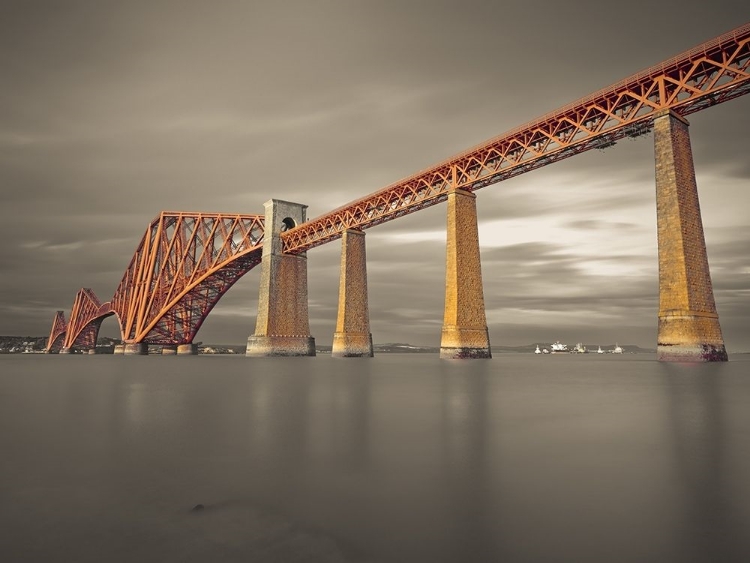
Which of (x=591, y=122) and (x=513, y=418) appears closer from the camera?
(x=513, y=418)

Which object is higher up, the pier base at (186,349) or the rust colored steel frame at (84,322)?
the rust colored steel frame at (84,322)

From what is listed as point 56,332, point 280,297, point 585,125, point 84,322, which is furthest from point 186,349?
point 56,332

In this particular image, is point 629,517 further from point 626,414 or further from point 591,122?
point 591,122

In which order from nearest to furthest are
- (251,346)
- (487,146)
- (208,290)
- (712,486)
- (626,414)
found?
(712,486) < (626,414) < (487,146) < (251,346) < (208,290)

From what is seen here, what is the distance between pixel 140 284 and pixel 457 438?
7201 cm

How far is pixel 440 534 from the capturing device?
2.43 m

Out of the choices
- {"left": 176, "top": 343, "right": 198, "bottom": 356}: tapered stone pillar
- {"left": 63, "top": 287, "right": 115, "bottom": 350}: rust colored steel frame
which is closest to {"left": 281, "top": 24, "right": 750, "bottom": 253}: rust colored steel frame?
{"left": 176, "top": 343, "right": 198, "bottom": 356}: tapered stone pillar

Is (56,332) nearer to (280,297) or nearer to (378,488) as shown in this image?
(280,297)

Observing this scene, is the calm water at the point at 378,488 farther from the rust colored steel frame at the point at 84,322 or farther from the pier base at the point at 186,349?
the rust colored steel frame at the point at 84,322

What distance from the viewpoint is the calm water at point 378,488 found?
7.48ft

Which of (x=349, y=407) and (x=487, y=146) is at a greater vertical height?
(x=487, y=146)

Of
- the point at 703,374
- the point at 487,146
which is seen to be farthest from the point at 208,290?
the point at 703,374

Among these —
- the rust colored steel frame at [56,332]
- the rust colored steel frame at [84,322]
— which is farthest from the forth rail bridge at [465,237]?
the rust colored steel frame at [56,332]

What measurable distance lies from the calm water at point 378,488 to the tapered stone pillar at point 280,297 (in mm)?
39371
